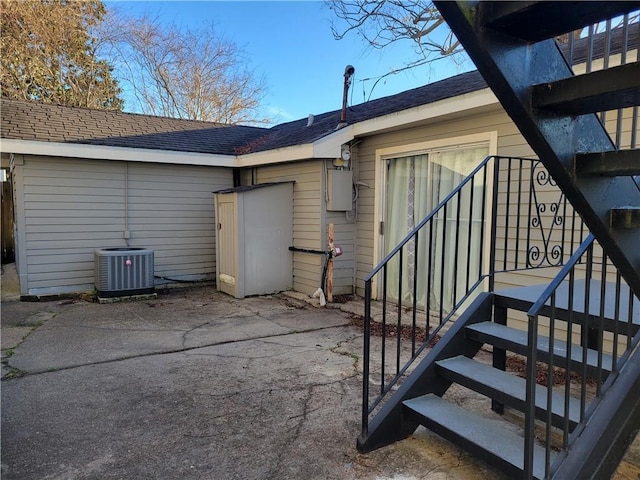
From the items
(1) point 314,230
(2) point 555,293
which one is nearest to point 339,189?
(1) point 314,230

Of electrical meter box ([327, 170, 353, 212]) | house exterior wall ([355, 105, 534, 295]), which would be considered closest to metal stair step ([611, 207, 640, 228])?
house exterior wall ([355, 105, 534, 295])

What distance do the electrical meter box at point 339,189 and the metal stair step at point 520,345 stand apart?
355cm

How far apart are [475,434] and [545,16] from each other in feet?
5.91

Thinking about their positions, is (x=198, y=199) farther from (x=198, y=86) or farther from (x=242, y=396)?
(x=198, y=86)

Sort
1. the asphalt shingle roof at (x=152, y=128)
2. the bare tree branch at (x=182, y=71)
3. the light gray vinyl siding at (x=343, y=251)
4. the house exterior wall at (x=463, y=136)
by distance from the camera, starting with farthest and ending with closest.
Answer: the bare tree branch at (x=182, y=71), the light gray vinyl siding at (x=343, y=251), the asphalt shingle roof at (x=152, y=128), the house exterior wall at (x=463, y=136)

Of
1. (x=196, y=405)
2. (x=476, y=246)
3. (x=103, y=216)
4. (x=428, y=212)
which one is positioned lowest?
(x=196, y=405)

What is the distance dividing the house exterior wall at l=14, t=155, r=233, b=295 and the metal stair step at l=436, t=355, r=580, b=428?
18.8 ft

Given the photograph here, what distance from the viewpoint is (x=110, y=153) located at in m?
6.28

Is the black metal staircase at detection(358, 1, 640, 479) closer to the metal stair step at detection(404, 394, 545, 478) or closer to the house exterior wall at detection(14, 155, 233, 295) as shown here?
the metal stair step at detection(404, 394, 545, 478)

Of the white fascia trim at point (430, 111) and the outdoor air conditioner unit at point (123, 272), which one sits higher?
the white fascia trim at point (430, 111)

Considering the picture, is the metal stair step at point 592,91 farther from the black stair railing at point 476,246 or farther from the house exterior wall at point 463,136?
the house exterior wall at point 463,136

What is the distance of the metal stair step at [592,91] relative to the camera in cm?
111

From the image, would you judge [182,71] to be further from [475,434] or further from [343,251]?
[475,434]

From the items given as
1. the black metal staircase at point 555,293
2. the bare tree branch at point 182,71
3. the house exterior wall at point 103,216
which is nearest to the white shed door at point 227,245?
the house exterior wall at point 103,216
